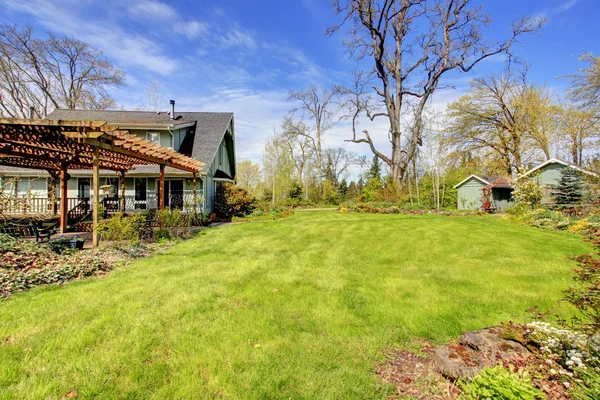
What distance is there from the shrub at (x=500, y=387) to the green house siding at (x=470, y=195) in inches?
885

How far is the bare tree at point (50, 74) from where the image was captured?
21.7 metres

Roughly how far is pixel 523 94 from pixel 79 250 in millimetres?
30190

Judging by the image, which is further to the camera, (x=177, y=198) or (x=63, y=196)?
(x=177, y=198)

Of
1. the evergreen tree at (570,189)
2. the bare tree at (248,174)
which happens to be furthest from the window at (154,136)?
the evergreen tree at (570,189)

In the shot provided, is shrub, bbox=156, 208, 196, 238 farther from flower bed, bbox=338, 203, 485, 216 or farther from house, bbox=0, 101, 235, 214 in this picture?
flower bed, bbox=338, 203, 485, 216

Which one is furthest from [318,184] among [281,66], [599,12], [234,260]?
[234,260]

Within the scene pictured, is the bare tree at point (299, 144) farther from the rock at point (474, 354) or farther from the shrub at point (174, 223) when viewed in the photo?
the rock at point (474, 354)

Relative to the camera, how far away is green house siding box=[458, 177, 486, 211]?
70.2 feet

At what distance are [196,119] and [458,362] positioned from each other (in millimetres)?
19547

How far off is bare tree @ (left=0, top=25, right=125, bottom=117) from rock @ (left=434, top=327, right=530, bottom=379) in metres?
32.7

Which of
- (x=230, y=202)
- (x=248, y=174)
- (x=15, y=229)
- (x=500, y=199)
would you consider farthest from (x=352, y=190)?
(x=15, y=229)

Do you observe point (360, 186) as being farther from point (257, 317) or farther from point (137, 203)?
point (257, 317)

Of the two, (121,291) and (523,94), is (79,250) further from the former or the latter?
(523,94)

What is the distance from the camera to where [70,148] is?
8.80 metres
